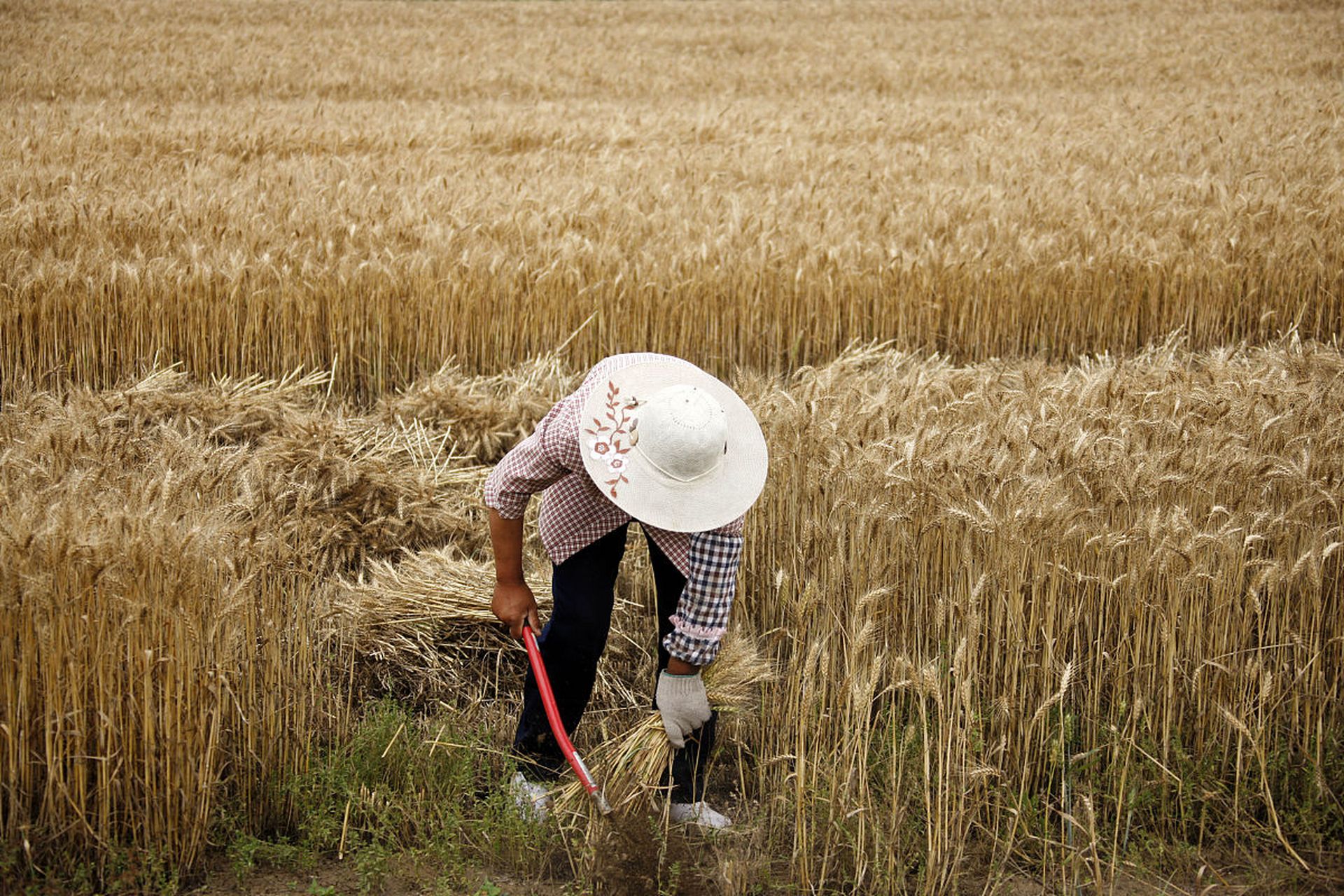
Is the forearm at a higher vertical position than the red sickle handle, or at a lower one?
higher

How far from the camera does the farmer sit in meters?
2.25

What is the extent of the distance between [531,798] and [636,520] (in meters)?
0.78

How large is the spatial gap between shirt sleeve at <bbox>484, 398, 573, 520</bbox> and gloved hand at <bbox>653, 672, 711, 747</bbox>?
0.52 meters

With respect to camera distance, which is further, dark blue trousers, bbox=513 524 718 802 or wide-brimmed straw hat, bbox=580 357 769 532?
dark blue trousers, bbox=513 524 718 802

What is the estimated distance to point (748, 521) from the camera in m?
3.49

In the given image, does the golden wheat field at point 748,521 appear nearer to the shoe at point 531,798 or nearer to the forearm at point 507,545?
the shoe at point 531,798

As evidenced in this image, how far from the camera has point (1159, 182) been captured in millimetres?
8266

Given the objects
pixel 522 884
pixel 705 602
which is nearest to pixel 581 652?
pixel 705 602

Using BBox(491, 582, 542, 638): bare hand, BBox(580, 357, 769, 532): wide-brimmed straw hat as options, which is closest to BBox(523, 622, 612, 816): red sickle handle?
BBox(491, 582, 542, 638): bare hand

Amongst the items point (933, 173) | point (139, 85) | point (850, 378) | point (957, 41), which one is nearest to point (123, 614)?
point (850, 378)

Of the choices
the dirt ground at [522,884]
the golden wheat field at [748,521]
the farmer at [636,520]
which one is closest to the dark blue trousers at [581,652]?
the farmer at [636,520]

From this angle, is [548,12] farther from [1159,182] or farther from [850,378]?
[850,378]

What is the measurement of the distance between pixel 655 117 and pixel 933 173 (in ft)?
13.8

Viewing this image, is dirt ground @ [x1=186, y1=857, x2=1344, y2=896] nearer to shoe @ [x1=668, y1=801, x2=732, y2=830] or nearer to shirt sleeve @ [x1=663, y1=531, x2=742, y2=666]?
shoe @ [x1=668, y1=801, x2=732, y2=830]
